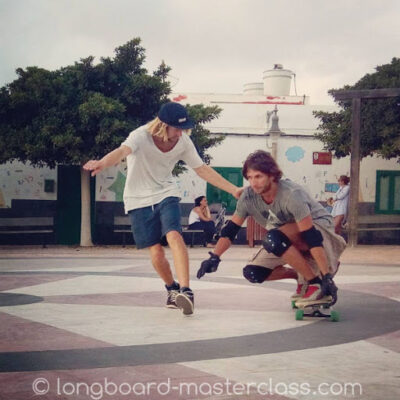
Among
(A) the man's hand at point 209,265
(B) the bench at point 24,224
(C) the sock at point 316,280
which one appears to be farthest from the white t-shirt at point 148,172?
(B) the bench at point 24,224

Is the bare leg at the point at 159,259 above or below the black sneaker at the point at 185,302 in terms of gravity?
above

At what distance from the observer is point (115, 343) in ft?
13.1

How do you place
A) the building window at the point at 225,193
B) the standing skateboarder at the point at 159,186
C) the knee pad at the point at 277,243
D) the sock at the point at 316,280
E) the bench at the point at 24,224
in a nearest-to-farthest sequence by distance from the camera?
the knee pad at the point at 277,243 < the sock at the point at 316,280 < the standing skateboarder at the point at 159,186 < the bench at the point at 24,224 < the building window at the point at 225,193

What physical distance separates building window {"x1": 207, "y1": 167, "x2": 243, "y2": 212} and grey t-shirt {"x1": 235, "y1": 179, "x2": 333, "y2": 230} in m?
14.8

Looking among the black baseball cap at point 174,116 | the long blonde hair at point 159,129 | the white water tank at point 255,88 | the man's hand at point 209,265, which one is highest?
the white water tank at point 255,88

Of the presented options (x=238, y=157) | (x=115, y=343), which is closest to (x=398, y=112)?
(x=238, y=157)

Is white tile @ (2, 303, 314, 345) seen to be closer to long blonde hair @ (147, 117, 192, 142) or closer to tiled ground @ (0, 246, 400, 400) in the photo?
tiled ground @ (0, 246, 400, 400)

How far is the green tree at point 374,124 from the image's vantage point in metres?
18.3

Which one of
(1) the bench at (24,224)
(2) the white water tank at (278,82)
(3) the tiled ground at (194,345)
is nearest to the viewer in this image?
(3) the tiled ground at (194,345)

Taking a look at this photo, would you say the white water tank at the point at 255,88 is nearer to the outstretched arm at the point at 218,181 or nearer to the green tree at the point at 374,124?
the green tree at the point at 374,124

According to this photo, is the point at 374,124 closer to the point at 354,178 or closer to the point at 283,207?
the point at 354,178

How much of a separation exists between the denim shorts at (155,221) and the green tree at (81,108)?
10.3m

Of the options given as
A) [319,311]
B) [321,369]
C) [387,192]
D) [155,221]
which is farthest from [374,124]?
[321,369]

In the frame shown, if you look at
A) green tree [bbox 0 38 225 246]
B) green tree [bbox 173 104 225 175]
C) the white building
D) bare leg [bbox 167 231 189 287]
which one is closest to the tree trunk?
green tree [bbox 0 38 225 246]
